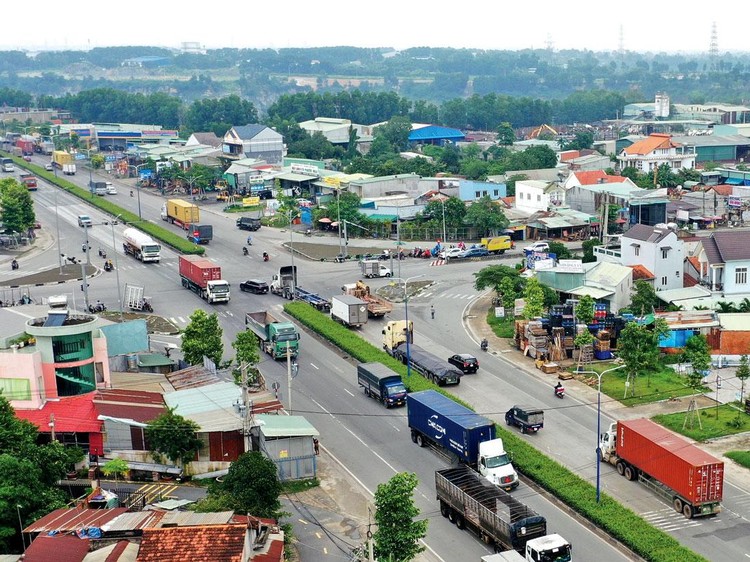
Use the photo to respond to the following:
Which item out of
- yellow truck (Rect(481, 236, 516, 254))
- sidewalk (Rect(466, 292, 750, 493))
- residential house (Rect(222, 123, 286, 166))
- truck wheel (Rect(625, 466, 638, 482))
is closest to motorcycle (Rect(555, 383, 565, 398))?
sidewalk (Rect(466, 292, 750, 493))

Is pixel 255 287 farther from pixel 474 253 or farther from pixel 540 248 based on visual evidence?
pixel 540 248

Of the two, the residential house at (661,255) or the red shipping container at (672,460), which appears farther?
the residential house at (661,255)

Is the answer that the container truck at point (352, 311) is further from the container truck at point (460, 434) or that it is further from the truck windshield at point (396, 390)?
the container truck at point (460, 434)

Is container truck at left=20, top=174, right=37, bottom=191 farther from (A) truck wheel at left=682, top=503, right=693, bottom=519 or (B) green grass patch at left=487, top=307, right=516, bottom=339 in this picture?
(A) truck wheel at left=682, top=503, right=693, bottom=519

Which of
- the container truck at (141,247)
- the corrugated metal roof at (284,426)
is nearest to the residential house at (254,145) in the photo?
the container truck at (141,247)

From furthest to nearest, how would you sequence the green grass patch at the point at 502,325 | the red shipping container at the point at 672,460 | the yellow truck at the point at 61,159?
1. the yellow truck at the point at 61,159
2. the green grass patch at the point at 502,325
3. the red shipping container at the point at 672,460

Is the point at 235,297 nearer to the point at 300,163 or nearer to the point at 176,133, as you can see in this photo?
the point at 300,163

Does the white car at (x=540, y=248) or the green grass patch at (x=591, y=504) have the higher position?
the white car at (x=540, y=248)

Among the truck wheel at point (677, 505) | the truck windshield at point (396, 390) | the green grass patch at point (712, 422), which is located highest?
the truck windshield at point (396, 390)
